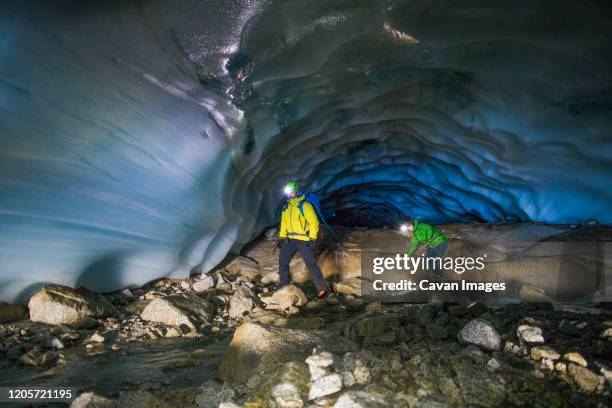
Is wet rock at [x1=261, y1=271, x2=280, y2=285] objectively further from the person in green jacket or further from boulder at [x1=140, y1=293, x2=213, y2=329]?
the person in green jacket

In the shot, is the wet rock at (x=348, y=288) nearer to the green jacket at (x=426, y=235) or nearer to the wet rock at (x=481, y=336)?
the green jacket at (x=426, y=235)

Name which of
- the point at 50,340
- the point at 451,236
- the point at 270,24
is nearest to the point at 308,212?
the point at 270,24

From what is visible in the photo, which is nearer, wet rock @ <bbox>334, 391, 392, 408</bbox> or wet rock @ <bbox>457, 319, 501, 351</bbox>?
wet rock @ <bbox>334, 391, 392, 408</bbox>

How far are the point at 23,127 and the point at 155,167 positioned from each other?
117 cm

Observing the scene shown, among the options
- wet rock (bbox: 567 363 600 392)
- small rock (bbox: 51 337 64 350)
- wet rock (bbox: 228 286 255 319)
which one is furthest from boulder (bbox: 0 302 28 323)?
wet rock (bbox: 567 363 600 392)

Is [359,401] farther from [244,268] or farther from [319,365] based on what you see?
[244,268]

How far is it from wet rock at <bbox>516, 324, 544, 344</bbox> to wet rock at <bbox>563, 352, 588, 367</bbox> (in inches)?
14.9

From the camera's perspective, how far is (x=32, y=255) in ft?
11.1

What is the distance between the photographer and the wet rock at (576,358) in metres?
1.81

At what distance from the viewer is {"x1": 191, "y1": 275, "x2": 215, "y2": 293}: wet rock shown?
14.8 feet

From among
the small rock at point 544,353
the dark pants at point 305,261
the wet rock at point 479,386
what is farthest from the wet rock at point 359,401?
the dark pants at point 305,261

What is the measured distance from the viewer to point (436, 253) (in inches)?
210

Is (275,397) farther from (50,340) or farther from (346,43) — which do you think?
(346,43)

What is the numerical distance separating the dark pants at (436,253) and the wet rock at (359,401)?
3996mm
